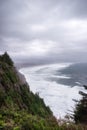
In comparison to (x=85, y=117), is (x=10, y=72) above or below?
above

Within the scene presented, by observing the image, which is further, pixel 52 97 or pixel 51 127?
pixel 52 97

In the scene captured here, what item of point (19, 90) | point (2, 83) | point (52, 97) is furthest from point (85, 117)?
point (52, 97)

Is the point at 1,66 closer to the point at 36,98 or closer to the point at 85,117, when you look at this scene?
the point at 36,98

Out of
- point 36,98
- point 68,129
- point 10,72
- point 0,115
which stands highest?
point 10,72

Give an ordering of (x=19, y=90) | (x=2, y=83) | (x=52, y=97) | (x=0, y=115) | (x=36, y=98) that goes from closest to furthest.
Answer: (x=0, y=115) < (x=2, y=83) < (x=19, y=90) < (x=36, y=98) < (x=52, y=97)

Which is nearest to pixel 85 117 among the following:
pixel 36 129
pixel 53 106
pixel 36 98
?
pixel 36 129

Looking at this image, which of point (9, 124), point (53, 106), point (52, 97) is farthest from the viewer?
point (52, 97)
